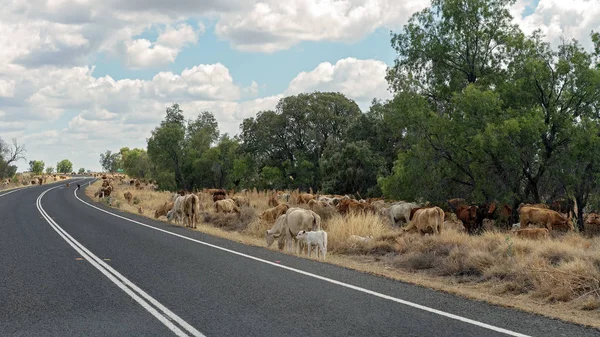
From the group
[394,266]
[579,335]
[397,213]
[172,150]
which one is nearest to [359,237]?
[394,266]

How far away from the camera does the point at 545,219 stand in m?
18.9

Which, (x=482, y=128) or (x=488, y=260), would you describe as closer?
(x=488, y=260)

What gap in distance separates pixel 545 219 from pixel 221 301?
13.6m

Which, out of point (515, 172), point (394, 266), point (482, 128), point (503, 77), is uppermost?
point (503, 77)

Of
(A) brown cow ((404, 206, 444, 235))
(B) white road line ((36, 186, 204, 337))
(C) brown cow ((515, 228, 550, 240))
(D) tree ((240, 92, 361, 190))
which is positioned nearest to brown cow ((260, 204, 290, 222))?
(A) brown cow ((404, 206, 444, 235))

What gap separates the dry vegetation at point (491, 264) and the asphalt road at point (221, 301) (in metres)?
1.14

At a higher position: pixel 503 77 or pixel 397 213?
pixel 503 77

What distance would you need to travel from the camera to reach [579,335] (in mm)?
7055

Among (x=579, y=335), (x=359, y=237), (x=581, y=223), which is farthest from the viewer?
(x=581, y=223)

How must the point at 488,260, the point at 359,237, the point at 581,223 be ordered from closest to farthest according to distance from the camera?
the point at 488,260 → the point at 359,237 → the point at 581,223

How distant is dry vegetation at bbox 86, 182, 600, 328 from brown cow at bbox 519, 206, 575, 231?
159 centimetres

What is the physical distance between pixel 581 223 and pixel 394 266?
1054 cm

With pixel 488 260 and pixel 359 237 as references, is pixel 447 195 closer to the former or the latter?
pixel 359 237

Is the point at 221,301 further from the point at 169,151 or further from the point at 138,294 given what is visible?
the point at 169,151
